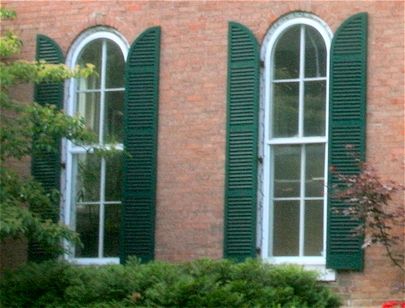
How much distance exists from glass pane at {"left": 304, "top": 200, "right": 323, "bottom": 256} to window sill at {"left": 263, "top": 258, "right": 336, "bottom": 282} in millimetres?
105

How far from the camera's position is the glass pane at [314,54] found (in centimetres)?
1606

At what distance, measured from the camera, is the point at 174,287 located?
15.0 meters

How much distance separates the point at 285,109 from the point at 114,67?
241cm

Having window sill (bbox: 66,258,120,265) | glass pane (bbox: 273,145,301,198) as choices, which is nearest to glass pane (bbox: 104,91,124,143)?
window sill (bbox: 66,258,120,265)

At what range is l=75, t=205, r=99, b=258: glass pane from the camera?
17234 millimetres

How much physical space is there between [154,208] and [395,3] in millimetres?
3721

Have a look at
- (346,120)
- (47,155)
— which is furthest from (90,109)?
(346,120)

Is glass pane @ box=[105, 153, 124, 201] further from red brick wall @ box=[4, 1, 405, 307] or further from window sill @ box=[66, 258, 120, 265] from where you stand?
window sill @ box=[66, 258, 120, 265]

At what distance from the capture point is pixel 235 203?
16.2 metres

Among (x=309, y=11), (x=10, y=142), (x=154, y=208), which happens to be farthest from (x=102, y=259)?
(x=309, y=11)

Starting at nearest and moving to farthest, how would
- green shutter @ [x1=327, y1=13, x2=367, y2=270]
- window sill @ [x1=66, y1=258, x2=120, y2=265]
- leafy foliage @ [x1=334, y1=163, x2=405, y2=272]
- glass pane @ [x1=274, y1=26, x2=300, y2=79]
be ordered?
leafy foliage @ [x1=334, y1=163, x2=405, y2=272], green shutter @ [x1=327, y1=13, x2=367, y2=270], glass pane @ [x1=274, y1=26, x2=300, y2=79], window sill @ [x1=66, y1=258, x2=120, y2=265]

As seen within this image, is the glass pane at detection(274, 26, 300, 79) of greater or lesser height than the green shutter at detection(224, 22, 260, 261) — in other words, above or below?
above

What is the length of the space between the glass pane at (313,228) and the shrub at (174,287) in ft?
1.63

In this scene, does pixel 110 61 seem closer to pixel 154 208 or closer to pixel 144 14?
pixel 144 14
